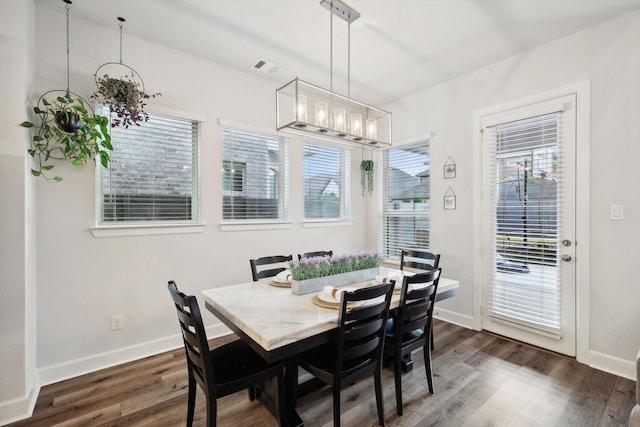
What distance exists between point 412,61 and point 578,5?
1340mm

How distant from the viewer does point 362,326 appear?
1690mm

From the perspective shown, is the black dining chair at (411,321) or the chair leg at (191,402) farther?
the black dining chair at (411,321)

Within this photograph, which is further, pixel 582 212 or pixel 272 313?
pixel 582 212

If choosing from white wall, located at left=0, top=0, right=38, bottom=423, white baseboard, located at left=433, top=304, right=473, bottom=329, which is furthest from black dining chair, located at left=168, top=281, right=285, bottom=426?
white baseboard, located at left=433, top=304, right=473, bottom=329

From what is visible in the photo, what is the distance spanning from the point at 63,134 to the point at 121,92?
0.53 m

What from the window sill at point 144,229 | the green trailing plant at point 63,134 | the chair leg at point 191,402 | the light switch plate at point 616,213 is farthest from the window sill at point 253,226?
the light switch plate at point 616,213

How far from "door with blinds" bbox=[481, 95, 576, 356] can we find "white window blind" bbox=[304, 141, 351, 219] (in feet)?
6.10

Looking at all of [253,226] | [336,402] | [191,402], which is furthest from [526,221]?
[191,402]

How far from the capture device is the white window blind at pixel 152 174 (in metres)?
2.68

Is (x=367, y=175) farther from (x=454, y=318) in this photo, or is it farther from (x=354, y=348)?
(x=354, y=348)

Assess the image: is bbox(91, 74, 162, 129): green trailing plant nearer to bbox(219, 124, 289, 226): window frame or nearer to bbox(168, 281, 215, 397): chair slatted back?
bbox(219, 124, 289, 226): window frame

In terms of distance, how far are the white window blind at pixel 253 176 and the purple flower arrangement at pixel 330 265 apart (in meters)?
1.50

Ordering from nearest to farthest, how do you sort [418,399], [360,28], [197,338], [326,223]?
[197,338] < [418,399] < [360,28] < [326,223]

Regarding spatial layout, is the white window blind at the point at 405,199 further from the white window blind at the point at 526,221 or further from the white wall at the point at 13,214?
the white wall at the point at 13,214
